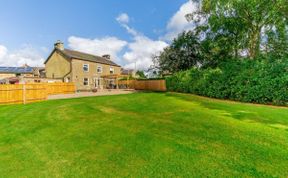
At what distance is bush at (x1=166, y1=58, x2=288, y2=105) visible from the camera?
955 centimetres

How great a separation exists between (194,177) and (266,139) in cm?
270

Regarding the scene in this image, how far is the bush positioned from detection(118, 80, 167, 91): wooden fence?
34.2ft

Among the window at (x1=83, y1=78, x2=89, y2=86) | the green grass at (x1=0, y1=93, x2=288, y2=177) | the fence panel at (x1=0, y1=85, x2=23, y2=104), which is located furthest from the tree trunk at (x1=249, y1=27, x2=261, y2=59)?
the window at (x1=83, y1=78, x2=89, y2=86)

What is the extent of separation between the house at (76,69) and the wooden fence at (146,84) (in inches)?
122

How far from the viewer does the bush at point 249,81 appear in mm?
9555

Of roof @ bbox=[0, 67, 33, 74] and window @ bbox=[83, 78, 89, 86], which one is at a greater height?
roof @ bbox=[0, 67, 33, 74]

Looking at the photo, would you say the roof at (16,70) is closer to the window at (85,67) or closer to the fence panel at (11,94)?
the window at (85,67)

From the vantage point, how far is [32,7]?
46.9 ft

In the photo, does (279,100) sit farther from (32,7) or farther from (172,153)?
(32,7)

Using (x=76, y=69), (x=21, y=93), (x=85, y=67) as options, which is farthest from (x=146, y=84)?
(x=21, y=93)

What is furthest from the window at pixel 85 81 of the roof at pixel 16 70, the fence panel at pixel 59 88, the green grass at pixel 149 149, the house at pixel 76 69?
the green grass at pixel 149 149

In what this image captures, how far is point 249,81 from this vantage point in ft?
35.9

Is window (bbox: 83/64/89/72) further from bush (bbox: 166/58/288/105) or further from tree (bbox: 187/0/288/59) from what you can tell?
bush (bbox: 166/58/288/105)

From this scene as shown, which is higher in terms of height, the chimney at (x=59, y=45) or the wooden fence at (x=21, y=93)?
the chimney at (x=59, y=45)
